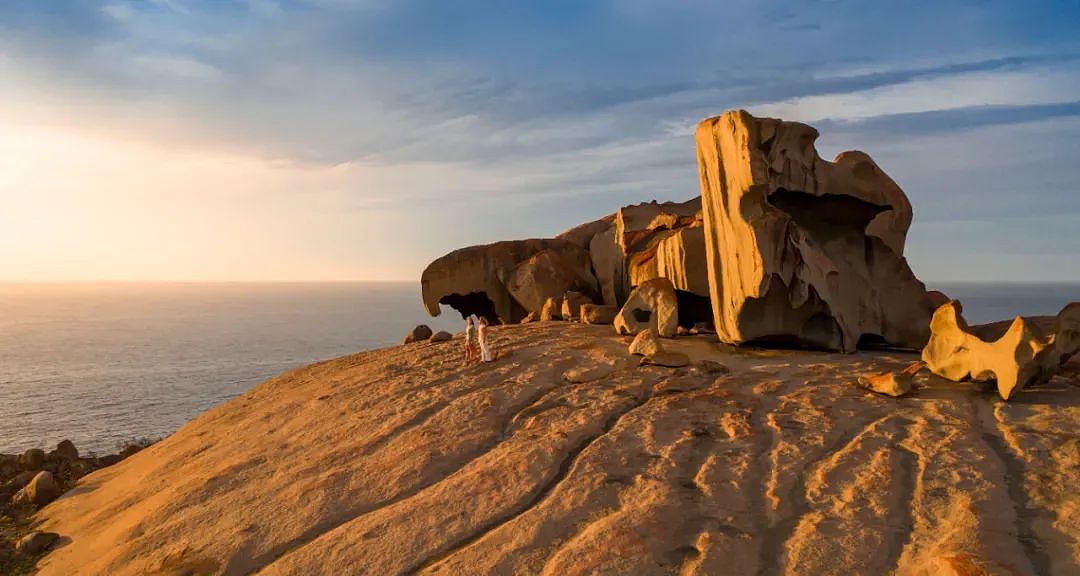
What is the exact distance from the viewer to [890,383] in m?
11.7

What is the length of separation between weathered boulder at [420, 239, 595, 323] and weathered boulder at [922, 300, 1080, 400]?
13.4 m

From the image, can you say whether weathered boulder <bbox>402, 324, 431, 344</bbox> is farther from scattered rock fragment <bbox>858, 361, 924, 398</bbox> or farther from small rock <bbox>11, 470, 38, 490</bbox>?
scattered rock fragment <bbox>858, 361, 924, 398</bbox>

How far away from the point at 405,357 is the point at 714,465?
9529 mm

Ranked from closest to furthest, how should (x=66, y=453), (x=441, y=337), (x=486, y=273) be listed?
1. (x=66, y=453)
2. (x=441, y=337)
3. (x=486, y=273)

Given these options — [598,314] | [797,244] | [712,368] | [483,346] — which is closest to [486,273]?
[598,314]

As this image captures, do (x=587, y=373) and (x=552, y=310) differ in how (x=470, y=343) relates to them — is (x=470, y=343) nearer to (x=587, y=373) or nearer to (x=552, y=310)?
(x=587, y=373)

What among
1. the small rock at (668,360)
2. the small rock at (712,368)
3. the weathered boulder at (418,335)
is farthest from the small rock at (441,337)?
the small rock at (712,368)

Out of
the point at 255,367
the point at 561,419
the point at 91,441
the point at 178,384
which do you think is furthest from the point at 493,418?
the point at 255,367

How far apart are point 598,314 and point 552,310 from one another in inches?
109

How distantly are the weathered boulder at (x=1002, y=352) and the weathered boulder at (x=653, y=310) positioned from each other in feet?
20.1

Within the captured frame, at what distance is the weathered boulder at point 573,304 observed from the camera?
825 inches

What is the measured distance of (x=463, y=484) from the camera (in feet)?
30.8

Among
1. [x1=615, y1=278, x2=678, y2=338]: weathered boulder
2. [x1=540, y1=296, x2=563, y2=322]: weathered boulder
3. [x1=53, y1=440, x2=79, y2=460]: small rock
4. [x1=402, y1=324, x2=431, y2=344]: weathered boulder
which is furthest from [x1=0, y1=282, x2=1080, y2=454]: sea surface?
[x1=615, y1=278, x2=678, y2=338]: weathered boulder

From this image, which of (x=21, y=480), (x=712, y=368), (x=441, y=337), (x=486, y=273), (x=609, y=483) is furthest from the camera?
(x=486, y=273)
